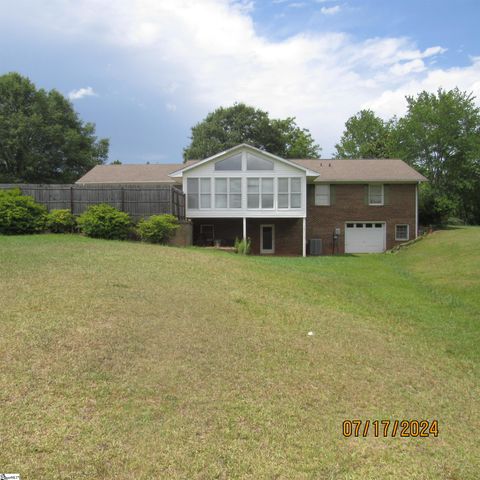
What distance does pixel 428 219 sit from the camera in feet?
96.7

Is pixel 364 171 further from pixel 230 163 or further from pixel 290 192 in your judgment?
pixel 230 163

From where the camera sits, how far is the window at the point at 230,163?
22.5 m

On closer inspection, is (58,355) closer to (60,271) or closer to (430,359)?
A: (60,271)

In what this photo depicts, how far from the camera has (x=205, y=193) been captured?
22.7 meters

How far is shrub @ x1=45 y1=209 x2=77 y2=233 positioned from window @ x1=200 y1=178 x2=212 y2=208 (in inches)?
268

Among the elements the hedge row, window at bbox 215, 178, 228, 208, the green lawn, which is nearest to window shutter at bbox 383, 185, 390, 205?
window at bbox 215, 178, 228, 208

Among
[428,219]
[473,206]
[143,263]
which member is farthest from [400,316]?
[473,206]

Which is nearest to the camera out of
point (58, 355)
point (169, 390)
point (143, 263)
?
point (169, 390)

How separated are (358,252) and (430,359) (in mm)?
19394

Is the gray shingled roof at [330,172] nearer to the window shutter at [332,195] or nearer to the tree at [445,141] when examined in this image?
the window shutter at [332,195]

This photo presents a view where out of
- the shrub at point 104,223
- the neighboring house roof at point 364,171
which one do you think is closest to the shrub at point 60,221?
the shrub at point 104,223

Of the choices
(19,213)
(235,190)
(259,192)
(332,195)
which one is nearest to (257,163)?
(259,192)

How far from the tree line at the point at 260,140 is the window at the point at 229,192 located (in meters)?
14.2

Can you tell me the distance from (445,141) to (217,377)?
36907 millimetres
